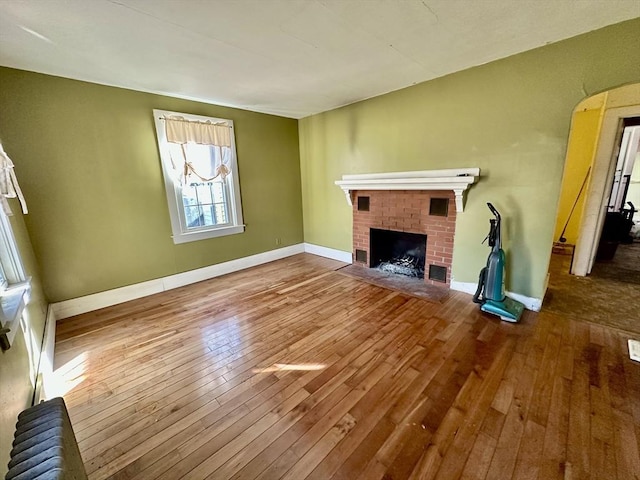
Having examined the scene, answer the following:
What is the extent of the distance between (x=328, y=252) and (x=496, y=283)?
2.75m

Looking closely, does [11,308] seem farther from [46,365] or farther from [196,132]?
[196,132]

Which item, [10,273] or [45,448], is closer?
[45,448]

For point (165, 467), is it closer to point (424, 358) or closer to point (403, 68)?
point (424, 358)

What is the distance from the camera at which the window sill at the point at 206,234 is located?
3668mm

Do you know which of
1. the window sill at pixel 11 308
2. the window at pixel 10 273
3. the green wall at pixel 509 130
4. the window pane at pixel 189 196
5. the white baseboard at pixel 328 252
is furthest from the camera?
the white baseboard at pixel 328 252

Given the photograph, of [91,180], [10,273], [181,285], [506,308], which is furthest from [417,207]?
[10,273]

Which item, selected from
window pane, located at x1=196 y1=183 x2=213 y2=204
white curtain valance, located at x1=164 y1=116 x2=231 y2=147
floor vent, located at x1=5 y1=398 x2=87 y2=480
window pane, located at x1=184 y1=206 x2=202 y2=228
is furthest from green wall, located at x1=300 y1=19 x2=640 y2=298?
floor vent, located at x1=5 y1=398 x2=87 y2=480

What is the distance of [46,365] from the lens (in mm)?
1970

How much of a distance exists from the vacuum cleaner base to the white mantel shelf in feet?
3.57

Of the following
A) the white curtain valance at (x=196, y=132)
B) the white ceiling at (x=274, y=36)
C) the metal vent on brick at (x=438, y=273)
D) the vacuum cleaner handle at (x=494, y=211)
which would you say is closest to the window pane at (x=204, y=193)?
the white curtain valance at (x=196, y=132)

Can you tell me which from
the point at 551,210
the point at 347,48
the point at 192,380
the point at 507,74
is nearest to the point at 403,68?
the point at 347,48

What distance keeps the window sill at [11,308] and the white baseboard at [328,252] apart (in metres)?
3.70

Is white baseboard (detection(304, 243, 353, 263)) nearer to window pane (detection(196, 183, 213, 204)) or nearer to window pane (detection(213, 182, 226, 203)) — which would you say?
window pane (detection(213, 182, 226, 203))

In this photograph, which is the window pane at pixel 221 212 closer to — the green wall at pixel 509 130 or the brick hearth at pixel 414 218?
the brick hearth at pixel 414 218
